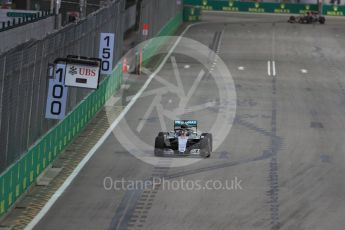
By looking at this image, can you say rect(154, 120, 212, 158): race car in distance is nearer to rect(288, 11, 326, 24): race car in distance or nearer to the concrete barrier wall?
the concrete barrier wall

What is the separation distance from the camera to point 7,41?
43906 mm

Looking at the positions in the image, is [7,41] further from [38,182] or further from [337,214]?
[337,214]

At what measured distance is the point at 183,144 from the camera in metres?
33.3

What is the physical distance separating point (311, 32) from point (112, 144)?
2159 inches

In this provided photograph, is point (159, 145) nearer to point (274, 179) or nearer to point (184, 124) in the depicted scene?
point (184, 124)

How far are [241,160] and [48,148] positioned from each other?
23.7 ft

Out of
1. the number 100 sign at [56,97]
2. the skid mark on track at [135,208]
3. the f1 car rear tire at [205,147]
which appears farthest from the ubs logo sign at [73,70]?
the f1 car rear tire at [205,147]

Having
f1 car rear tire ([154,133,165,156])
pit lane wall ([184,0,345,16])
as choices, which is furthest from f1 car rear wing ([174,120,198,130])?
pit lane wall ([184,0,345,16])

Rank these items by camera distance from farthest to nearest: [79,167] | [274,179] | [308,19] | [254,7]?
[254,7] → [308,19] → [79,167] → [274,179]

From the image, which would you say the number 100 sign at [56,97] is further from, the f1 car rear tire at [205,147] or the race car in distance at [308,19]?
the race car in distance at [308,19]

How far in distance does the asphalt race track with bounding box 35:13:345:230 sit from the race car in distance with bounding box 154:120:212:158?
401 mm

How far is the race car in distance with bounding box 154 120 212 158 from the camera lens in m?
33.4

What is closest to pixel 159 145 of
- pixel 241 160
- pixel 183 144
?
pixel 183 144

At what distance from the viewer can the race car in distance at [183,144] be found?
109 ft
